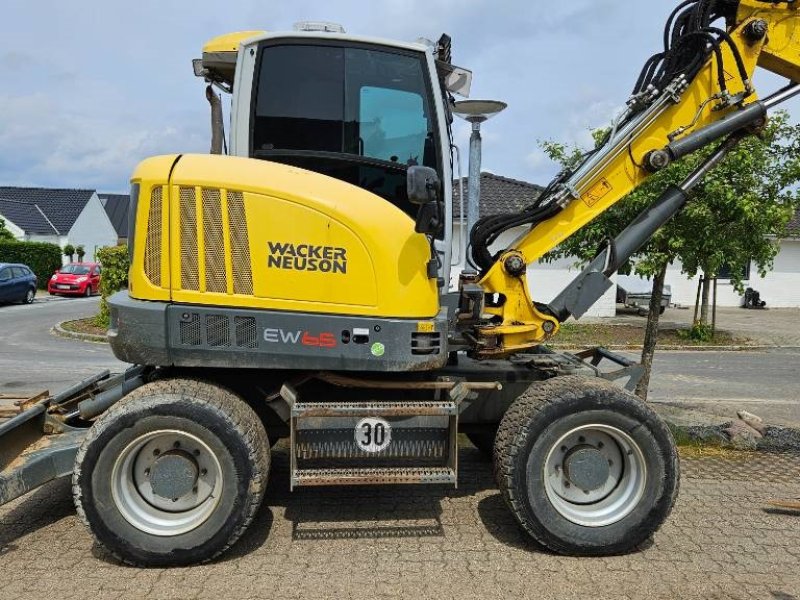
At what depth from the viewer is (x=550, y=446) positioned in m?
4.15

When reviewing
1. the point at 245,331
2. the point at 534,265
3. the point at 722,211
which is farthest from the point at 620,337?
the point at 245,331

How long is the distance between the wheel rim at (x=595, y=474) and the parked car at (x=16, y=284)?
2405 cm

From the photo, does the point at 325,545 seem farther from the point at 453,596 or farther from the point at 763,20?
the point at 763,20

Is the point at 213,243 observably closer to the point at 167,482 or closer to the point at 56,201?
the point at 167,482

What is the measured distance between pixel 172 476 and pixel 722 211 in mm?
5863

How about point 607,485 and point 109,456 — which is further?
point 607,485

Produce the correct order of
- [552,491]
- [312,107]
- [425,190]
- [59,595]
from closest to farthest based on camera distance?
[59,595] → [425,190] → [552,491] → [312,107]

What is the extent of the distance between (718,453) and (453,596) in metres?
3.61

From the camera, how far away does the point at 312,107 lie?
4488mm

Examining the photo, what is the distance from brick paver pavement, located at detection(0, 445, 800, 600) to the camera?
368 cm

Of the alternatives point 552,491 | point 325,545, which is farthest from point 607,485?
point 325,545

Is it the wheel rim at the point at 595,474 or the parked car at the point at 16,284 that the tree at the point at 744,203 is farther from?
the parked car at the point at 16,284

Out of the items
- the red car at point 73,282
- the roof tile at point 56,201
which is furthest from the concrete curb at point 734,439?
the roof tile at point 56,201

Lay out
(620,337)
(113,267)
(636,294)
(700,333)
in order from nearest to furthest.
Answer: (113,267) < (700,333) < (620,337) < (636,294)
